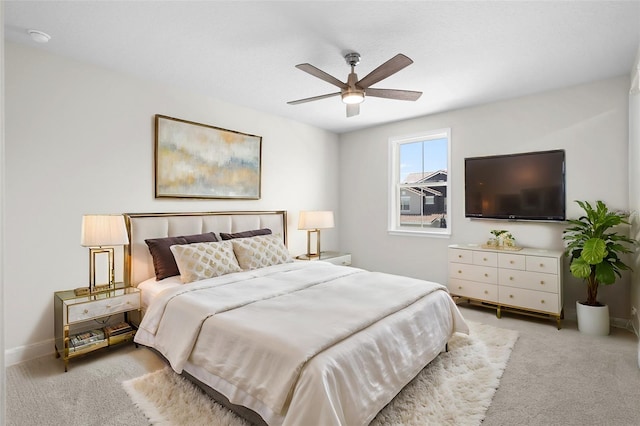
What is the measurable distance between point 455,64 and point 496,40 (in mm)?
460

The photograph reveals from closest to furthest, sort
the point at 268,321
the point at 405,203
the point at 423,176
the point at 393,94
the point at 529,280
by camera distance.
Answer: the point at 268,321
the point at 393,94
the point at 529,280
the point at 423,176
the point at 405,203

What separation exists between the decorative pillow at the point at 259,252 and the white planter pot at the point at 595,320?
10.1 ft

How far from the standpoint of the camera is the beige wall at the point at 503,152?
11.4 feet

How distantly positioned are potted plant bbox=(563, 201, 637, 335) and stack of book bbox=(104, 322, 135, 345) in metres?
4.19

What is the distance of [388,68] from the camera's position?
2471mm

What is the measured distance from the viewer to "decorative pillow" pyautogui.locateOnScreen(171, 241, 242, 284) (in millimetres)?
3043

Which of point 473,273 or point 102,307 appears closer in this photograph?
point 102,307

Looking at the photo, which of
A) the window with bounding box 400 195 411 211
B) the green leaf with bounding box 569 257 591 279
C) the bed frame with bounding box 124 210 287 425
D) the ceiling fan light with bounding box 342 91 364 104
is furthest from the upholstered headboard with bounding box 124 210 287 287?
the green leaf with bounding box 569 257 591 279

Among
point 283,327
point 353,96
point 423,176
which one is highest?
point 353,96

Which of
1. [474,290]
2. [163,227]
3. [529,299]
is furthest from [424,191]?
[163,227]

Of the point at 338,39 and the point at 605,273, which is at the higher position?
the point at 338,39

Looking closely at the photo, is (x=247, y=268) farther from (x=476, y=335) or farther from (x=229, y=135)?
(x=476, y=335)

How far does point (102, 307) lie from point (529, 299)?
13.6 feet

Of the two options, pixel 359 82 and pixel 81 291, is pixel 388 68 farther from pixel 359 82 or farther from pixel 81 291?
pixel 81 291
